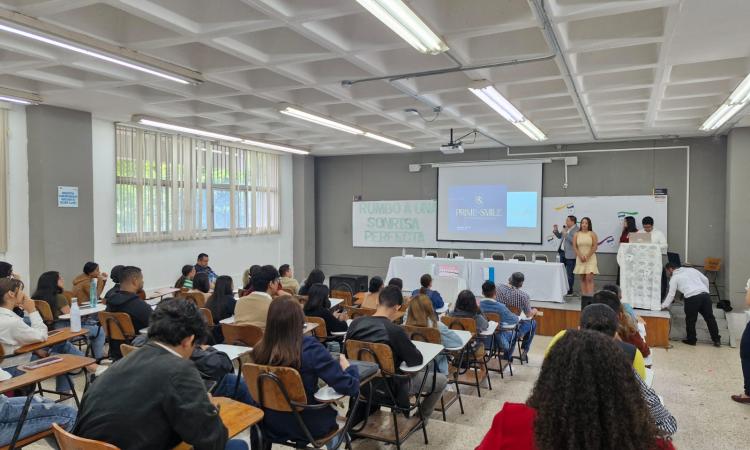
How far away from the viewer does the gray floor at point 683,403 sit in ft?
11.9

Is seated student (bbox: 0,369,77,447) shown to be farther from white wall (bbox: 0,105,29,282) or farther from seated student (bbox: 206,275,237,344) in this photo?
white wall (bbox: 0,105,29,282)

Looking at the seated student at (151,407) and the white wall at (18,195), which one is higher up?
the white wall at (18,195)

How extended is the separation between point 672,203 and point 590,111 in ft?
11.4

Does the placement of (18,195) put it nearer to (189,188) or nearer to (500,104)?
(189,188)

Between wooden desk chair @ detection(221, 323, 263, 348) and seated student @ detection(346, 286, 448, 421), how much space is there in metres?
0.91

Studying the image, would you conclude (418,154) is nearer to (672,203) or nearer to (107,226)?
(672,203)

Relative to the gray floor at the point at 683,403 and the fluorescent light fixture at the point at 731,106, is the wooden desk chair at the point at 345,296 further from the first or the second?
the fluorescent light fixture at the point at 731,106

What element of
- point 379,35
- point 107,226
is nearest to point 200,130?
point 107,226

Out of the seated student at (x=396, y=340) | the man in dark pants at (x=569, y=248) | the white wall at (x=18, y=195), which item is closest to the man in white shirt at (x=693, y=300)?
the man in dark pants at (x=569, y=248)

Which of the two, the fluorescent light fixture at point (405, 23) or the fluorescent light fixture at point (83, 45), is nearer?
the fluorescent light fixture at point (405, 23)

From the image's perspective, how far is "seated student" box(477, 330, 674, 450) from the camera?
118 cm

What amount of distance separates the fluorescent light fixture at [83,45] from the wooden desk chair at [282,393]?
9.66ft

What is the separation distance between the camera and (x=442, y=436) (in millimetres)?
3580

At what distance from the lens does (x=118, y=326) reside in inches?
165
